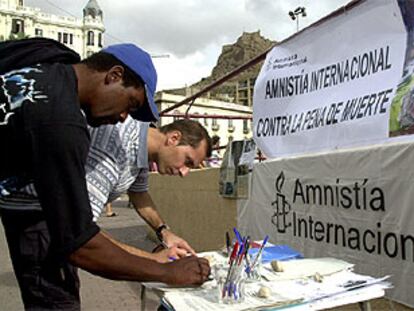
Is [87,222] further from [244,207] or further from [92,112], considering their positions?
[244,207]

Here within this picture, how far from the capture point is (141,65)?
1562 mm

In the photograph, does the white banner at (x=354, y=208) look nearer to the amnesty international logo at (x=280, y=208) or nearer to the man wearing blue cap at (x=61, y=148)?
the amnesty international logo at (x=280, y=208)

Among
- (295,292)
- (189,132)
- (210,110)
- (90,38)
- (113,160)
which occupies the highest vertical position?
(90,38)

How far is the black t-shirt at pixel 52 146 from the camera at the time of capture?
1286 millimetres

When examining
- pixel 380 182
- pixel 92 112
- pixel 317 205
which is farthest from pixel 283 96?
pixel 92 112

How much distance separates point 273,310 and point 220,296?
24 cm

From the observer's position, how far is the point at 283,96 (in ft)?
12.1

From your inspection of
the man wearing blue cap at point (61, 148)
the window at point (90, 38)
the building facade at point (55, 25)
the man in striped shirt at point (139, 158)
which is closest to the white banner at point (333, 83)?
the man in striped shirt at point (139, 158)

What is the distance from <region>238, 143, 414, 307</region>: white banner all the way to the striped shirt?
138cm

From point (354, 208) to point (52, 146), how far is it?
218 centimetres

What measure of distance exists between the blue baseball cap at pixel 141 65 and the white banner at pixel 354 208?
1645 millimetres

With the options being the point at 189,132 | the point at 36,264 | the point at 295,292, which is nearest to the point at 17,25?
the point at 189,132

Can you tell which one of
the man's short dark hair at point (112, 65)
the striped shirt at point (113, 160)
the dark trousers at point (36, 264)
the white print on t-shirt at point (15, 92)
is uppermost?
the man's short dark hair at point (112, 65)

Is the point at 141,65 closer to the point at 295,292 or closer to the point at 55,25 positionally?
the point at 295,292
